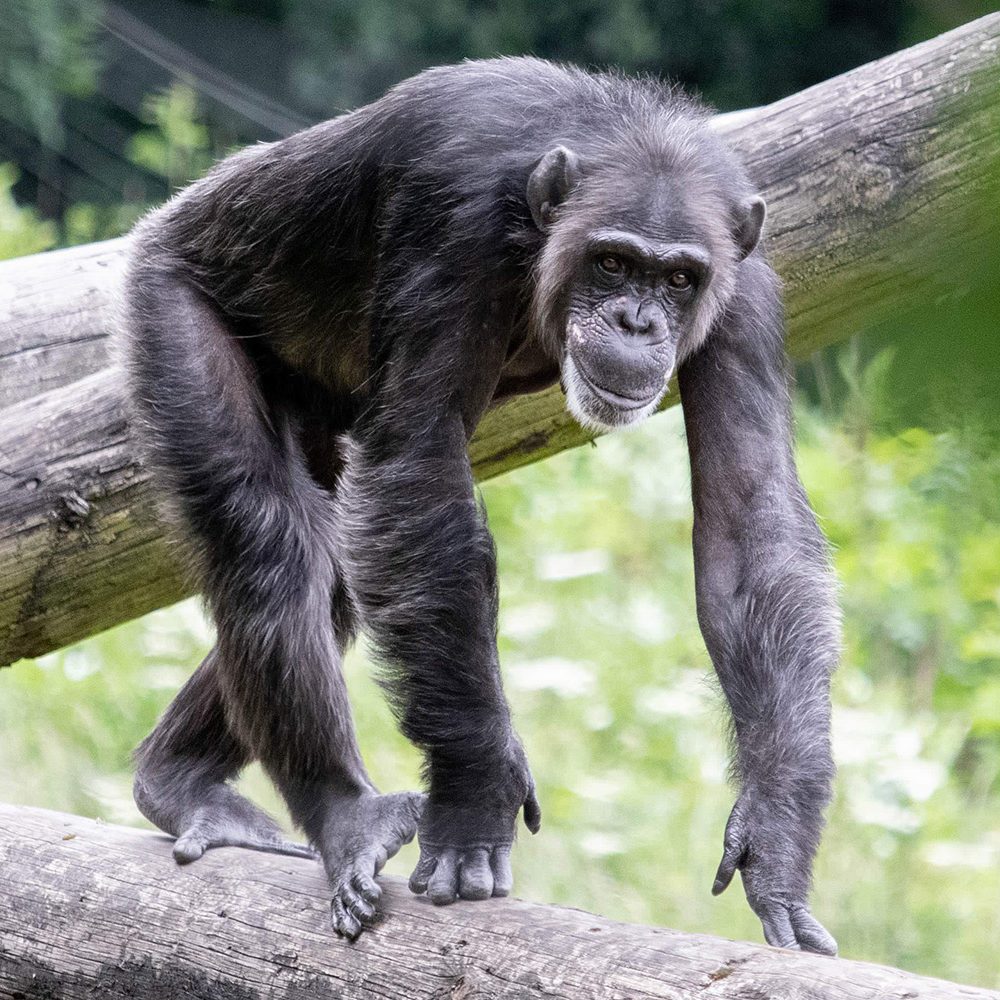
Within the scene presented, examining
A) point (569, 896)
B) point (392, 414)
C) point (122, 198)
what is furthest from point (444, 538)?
point (122, 198)

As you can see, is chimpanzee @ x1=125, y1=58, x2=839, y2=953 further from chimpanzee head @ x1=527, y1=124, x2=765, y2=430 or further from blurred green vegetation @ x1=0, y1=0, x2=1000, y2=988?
blurred green vegetation @ x1=0, y1=0, x2=1000, y2=988

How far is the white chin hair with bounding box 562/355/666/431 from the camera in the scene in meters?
2.99

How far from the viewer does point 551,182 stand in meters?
2.91

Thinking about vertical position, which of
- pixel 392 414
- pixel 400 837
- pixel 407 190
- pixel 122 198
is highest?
pixel 407 190

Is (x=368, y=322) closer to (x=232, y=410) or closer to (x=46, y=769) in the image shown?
(x=232, y=410)

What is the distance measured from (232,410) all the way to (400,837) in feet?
3.60

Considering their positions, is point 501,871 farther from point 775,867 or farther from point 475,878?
point 775,867

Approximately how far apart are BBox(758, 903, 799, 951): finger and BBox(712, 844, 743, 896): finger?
90mm

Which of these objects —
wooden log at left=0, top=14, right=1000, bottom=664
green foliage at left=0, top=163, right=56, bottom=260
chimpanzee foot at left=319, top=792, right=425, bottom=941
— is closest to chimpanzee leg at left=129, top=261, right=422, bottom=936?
chimpanzee foot at left=319, top=792, right=425, bottom=941

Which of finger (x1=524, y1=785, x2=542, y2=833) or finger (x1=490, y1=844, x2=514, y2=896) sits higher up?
finger (x1=490, y1=844, x2=514, y2=896)

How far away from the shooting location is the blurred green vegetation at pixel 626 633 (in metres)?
4.96

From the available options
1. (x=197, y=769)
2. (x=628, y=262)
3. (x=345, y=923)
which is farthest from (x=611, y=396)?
(x=197, y=769)

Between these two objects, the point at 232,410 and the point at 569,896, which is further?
the point at 569,896

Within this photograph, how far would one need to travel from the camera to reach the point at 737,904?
16.4 feet
